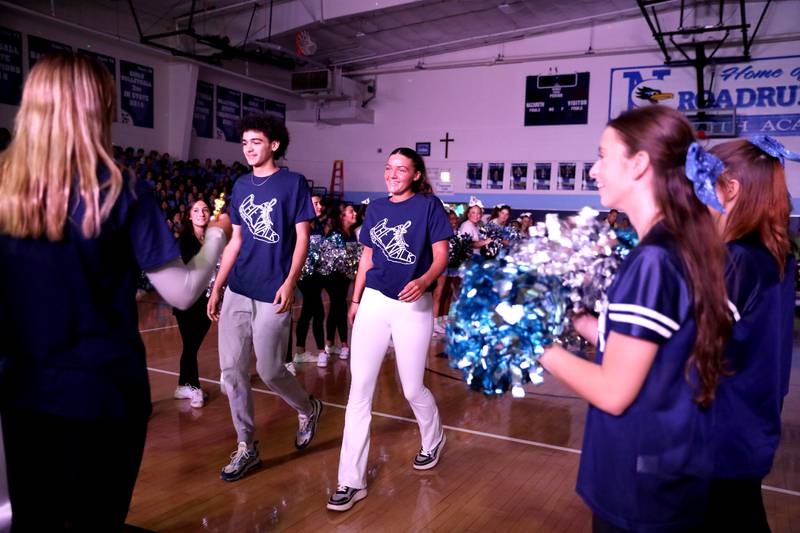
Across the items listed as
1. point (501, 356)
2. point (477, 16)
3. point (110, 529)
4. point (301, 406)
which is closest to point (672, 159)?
point (501, 356)

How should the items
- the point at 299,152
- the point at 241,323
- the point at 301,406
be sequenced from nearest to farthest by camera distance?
the point at 241,323 → the point at 301,406 → the point at 299,152

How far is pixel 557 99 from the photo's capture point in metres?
16.7

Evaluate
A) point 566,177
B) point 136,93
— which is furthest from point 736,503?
point 136,93

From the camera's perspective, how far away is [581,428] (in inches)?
172

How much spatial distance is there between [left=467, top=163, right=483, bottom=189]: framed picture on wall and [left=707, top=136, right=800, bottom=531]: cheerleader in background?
54.1 ft

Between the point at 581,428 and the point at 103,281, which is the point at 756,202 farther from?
the point at 581,428

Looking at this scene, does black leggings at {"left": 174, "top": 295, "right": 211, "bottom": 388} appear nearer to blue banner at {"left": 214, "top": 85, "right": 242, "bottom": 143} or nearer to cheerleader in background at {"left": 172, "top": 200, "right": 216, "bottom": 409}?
cheerleader in background at {"left": 172, "top": 200, "right": 216, "bottom": 409}

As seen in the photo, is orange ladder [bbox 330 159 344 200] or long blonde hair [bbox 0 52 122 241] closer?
long blonde hair [bbox 0 52 122 241]

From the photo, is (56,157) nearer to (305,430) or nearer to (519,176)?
(305,430)

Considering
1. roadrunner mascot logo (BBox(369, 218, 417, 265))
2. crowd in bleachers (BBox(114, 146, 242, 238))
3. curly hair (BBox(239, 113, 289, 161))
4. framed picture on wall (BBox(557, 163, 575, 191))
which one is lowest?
roadrunner mascot logo (BBox(369, 218, 417, 265))

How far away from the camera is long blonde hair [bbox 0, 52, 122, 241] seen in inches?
53.1

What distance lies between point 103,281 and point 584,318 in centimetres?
110

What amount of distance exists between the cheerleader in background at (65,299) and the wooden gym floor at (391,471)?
4.92ft

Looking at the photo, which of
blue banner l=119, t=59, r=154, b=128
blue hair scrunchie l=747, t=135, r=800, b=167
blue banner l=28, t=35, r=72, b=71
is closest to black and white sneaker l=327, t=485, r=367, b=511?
blue hair scrunchie l=747, t=135, r=800, b=167
